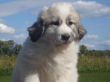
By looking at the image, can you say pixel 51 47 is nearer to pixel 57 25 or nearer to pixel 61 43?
pixel 61 43

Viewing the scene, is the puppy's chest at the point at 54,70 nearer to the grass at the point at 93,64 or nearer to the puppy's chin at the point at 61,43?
the puppy's chin at the point at 61,43

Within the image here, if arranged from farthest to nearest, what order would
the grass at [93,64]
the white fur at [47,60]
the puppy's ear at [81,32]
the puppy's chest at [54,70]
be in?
the grass at [93,64] → the puppy's ear at [81,32] → the puppy's chest at [54,70] → the white fur at [47,60]

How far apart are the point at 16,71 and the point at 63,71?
103 cm

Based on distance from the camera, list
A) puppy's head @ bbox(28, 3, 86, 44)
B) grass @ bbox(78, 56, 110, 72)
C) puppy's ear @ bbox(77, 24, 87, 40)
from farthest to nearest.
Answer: grass @ bbox(78, 56, 110, 72)
puppy's ear @ bbox(77, 24, 87, 40)
puppy's head @ bbox(28, 3, 86, 44)

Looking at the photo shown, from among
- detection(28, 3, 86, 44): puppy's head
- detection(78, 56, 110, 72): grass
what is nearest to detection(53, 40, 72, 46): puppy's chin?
detection(28, 3, 86, 44): puppy's head

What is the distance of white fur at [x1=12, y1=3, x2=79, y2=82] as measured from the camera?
18.0 ft

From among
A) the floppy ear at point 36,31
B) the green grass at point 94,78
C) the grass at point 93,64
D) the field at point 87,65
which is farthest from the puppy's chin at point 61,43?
the grass at point 93,64

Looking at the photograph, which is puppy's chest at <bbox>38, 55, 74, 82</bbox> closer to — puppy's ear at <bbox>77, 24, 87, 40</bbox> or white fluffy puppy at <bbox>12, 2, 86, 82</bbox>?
white fluffy puppy at <bbox>12, 2, 86, 82</bbox>

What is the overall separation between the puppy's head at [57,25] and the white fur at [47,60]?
1.1 inches

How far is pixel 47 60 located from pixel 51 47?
27 cm

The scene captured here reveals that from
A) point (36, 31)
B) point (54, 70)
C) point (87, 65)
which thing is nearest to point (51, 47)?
point (36, 31)

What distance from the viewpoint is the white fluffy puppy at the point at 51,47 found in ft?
17.4

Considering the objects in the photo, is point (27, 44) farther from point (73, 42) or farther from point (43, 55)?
point (73, 42)

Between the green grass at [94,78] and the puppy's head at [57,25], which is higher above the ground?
the puppy's head at [57,25]
